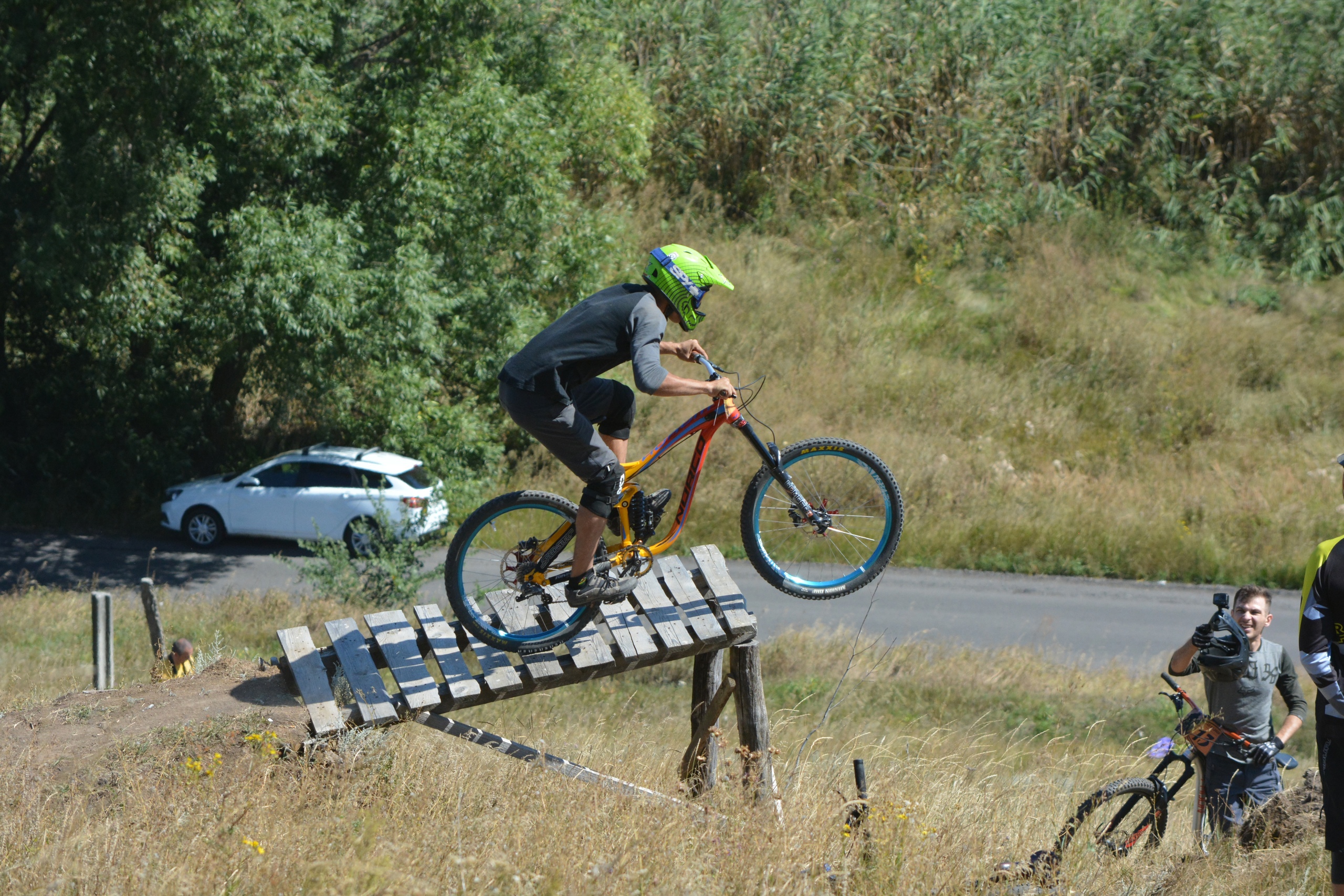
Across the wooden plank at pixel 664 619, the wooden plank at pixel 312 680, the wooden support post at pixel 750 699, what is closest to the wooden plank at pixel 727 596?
the wooden support post at pixel 750 699

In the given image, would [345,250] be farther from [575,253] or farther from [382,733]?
[382,733]

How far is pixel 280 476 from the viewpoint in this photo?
1791 cm

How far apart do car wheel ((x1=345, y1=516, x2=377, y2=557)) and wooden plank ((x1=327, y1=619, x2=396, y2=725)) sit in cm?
1036

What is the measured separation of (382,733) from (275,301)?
396 inches

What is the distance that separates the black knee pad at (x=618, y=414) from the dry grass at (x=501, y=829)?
1.92 metres

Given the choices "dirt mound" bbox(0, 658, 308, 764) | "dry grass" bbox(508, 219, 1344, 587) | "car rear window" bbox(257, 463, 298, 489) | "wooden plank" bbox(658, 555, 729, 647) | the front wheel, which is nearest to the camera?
the front wheel

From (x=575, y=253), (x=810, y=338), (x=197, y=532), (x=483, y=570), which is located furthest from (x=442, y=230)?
(x=483, y=570)

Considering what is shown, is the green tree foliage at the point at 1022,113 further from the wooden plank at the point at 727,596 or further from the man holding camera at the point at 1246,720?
the man holding camera at the point at 1246,720

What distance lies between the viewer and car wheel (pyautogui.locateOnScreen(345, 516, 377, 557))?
16906 millimetres

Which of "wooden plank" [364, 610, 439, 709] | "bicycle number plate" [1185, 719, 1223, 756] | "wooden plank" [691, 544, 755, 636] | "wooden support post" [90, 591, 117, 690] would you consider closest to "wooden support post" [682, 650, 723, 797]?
"wooden plank" [691, 544, 755, 636]

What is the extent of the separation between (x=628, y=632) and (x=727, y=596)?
782 millimetres

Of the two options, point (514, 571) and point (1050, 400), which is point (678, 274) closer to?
point (514, 571)

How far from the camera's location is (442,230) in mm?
17359

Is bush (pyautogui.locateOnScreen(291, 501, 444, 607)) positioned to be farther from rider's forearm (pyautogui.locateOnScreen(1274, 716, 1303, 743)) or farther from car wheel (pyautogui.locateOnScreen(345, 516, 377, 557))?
rider's forearm (pyautogui.locateOnScreen(1274, 716, 1303, 743))
